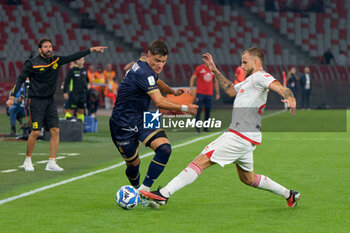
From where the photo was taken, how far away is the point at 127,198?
25.5ft

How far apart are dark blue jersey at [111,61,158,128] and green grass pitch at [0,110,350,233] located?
1003 mm

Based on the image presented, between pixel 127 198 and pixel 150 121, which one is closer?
pixel 127 198

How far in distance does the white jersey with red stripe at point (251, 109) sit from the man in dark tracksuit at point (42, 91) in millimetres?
4586

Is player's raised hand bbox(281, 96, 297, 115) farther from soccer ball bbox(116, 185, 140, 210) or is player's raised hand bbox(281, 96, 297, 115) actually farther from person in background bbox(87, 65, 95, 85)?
person in background bbox(87, 65, 95, 85)

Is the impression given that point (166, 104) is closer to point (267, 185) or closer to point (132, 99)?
point (132, 99)

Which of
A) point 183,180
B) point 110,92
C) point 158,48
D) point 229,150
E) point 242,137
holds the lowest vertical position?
point 110,92

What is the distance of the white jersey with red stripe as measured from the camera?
7.55m

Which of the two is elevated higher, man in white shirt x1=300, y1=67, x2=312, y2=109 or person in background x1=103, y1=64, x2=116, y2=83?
person in background x1=103, y1=64, x2=116, y2=83

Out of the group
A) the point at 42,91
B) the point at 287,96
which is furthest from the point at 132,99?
the point at 42,91

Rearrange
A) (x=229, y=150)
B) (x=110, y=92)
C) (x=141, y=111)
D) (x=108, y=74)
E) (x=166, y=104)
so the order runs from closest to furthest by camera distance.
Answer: (x=229, y=150)
(x=166, y=104)
(x=141, y=111)
(x=108, y=74)
(x=110, y=92)

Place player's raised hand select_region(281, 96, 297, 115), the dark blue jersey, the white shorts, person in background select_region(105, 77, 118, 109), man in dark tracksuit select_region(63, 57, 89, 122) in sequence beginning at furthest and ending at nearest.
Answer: person in background select_region(105, 77, 118, 109) → man in dark tracksuit select_region(63, 57, 89, 122) → the dark blue jersey → the white shorts → player's raised hand select_region(281, 96, 297, 115)

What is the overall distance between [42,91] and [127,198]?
441 cm

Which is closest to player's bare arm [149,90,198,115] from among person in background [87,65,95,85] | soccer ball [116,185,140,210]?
soccer ball [116,185,140,210]

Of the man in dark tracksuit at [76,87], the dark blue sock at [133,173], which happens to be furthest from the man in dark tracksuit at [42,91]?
the man in dark tracksuit at [76,87]
